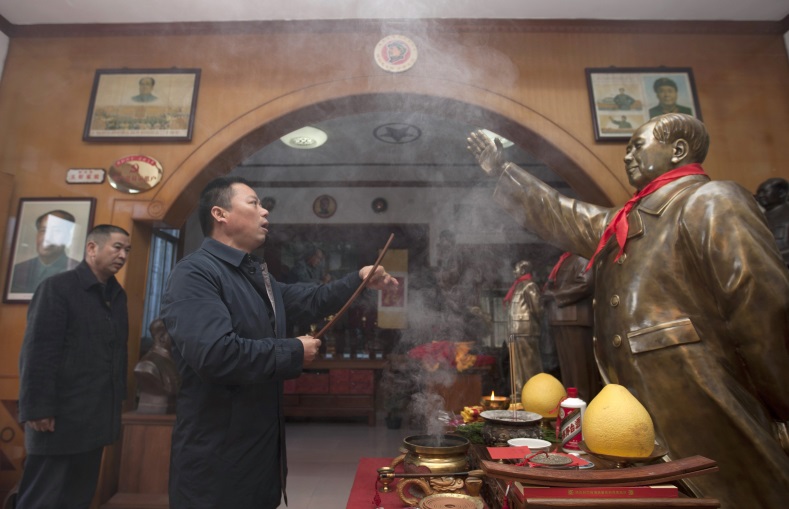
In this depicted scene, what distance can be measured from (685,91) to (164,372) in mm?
4645

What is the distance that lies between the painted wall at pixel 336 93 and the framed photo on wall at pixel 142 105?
8cm

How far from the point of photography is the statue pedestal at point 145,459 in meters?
3.04

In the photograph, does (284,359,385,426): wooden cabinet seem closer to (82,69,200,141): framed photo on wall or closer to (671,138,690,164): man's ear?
(82,69,200,141): framed photo on wall

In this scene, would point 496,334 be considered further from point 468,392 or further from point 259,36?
point 259,36

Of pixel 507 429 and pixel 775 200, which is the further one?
pixel 775 200

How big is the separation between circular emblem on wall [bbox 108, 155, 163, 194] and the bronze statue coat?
320 cm

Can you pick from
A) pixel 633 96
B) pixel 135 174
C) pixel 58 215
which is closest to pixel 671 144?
pixel 633 96

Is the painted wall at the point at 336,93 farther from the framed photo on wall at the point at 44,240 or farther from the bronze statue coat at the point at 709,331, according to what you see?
the bronze statue coat at the point at 709,331

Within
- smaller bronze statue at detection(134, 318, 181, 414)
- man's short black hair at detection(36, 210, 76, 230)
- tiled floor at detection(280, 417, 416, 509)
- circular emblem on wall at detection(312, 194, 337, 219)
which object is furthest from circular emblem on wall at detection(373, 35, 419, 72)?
circular emblem on wall at detection(312, 194, 337, 219)

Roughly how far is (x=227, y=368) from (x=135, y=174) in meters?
2.51

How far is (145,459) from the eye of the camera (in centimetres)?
310

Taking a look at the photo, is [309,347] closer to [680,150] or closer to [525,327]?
[680,150]

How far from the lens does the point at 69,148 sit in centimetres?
330

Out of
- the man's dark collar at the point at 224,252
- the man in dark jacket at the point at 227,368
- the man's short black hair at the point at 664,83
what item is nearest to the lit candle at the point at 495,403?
the man in dark jacket at the point at 227,368
